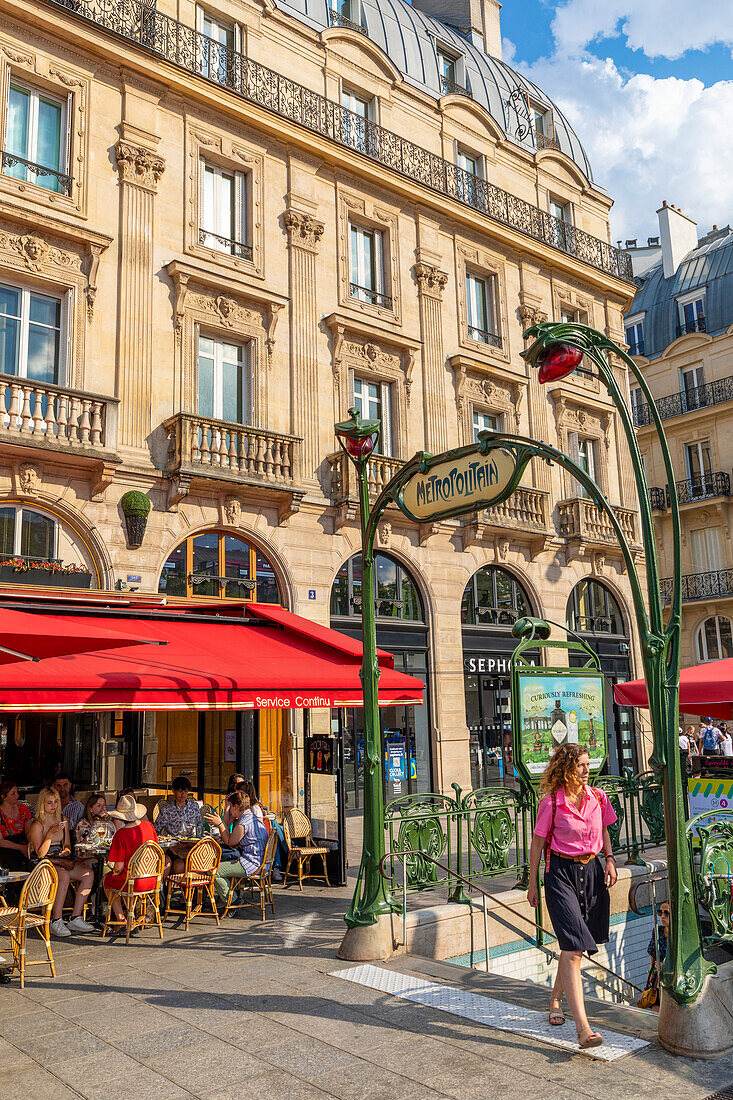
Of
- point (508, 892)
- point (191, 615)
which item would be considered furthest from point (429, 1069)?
point (191, 615)

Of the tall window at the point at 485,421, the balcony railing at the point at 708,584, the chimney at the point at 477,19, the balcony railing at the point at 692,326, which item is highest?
the chimney at the point at 477,19

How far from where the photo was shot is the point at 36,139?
14.1m

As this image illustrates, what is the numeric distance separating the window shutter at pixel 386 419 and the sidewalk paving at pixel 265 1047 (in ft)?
40.4

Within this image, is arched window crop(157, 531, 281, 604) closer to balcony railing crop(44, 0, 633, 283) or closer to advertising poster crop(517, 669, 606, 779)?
advertising poster crop(517, 669, 606, 779)

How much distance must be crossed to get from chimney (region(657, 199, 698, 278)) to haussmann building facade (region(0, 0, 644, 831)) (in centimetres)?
1659

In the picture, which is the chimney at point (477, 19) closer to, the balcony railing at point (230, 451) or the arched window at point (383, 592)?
the balcony railing at point (230, 451)

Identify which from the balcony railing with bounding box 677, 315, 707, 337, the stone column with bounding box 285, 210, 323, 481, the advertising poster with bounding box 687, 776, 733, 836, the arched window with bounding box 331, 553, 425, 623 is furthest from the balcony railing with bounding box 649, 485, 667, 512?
the advertising poster with bounding box 687, 776, 733, 836

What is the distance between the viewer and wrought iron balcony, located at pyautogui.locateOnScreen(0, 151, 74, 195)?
536 inches

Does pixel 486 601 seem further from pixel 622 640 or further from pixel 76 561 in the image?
pixel 76 561

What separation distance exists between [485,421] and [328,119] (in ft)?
24.2

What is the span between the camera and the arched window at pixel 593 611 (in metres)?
21.5

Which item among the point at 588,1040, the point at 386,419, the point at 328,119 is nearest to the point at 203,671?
the point at 588,1040

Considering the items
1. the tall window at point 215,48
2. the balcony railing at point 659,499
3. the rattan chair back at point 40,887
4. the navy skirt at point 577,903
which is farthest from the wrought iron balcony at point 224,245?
the balcony railing at point 659,499

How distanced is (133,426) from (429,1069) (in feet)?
37.2
